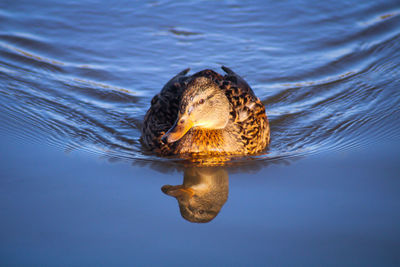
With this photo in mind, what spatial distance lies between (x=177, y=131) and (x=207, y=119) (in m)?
0.50

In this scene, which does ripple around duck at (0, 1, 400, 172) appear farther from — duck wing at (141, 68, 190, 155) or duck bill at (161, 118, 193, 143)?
duck bill at (161, 118, 193, 143)

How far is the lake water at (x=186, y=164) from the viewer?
15.3 feet

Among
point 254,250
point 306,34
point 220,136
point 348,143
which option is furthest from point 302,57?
point 254,250

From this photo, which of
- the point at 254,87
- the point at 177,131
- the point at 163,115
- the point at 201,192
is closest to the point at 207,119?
the point at 177,131

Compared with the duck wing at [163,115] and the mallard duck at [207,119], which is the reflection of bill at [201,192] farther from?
the duck wing at [163,115]

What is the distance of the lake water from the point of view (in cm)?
467

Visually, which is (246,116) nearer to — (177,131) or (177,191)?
(177,131)

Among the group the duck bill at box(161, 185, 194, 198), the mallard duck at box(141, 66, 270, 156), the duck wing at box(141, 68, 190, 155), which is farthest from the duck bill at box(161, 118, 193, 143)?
the duck wing at box(141, 68, 190, 155)

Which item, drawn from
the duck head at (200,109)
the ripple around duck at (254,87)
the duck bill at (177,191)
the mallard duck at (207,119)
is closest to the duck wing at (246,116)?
the mallard duck at (207,119)

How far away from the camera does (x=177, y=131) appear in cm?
568

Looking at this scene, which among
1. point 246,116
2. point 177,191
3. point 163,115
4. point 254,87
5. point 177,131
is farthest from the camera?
point 254,87

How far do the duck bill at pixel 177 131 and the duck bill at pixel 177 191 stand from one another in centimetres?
46

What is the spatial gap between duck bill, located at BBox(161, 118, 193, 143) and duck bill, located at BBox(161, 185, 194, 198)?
462mm

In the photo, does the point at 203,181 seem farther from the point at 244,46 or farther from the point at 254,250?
the point at 244,46
